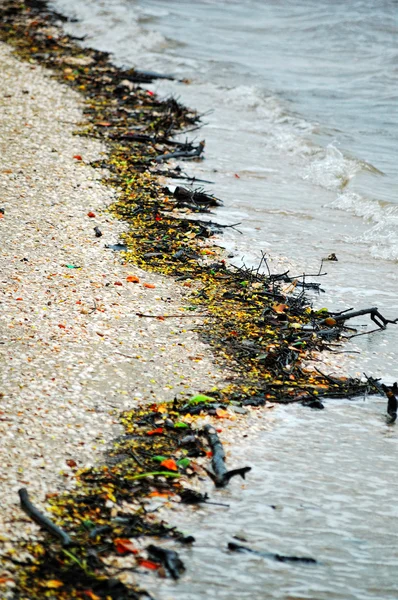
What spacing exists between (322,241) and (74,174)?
8.24 feet

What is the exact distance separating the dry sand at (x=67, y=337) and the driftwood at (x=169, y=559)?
0.52 metres

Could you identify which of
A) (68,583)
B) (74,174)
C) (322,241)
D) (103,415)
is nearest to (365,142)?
(322,241)

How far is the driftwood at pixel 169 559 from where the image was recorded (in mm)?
2976

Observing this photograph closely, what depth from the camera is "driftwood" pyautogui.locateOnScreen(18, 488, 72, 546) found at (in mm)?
3002

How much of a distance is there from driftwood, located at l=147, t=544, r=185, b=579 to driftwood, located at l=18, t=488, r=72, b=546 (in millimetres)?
345

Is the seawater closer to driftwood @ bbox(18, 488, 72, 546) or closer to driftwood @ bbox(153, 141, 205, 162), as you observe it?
driftwood @ bbox(153, 141, 205, 162)

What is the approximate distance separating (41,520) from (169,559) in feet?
1.81

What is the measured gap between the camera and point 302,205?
7.96 m

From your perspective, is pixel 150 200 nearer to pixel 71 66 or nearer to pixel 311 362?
pixel 311 362

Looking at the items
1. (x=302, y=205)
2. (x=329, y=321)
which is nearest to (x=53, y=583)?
(x=329, y=321)

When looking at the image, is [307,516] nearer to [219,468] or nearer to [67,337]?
[219,468]

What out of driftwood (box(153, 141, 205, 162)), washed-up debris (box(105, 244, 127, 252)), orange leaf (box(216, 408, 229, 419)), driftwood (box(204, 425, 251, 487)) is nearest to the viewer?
driftwood (box(204, 425, 251, 487))

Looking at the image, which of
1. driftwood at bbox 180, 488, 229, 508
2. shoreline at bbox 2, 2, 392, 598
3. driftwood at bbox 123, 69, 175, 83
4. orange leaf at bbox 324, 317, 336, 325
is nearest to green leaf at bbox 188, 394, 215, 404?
shoreline at bbox 2, 2, 392, 598

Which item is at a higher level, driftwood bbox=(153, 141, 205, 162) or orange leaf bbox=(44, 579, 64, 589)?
driftwood bbox=(153, 141, 205, 162)
